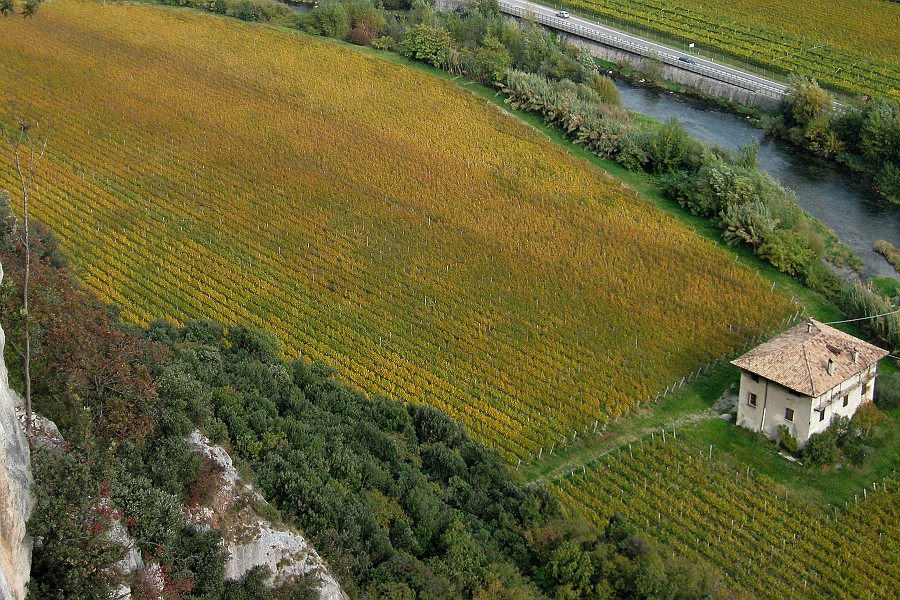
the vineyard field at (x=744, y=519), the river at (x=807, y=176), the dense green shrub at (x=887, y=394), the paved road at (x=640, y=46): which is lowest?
the vineyard field at (x=744, y=519)

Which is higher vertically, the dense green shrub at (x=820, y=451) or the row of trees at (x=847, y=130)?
the row of trees at (x=847, y=130)

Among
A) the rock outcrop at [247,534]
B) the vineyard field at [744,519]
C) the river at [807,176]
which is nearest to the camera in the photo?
the rock outcrop at [247,534]

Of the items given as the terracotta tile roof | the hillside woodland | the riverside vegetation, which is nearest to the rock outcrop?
the hillside woodland

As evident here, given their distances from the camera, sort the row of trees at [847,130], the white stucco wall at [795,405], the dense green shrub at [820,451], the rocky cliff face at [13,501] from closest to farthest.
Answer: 1. the rocky cliff face at [13,501]
2. the dense green shrub at [820,451]
3. the white stucco wall at [795,405]
4. the row of trees at [847,130]

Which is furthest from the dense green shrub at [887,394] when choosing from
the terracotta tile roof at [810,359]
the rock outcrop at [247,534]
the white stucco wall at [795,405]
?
the rock outcrop at [247,534]

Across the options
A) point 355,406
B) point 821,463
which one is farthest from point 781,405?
point 355,406

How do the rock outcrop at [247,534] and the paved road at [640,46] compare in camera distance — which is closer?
the rock outcrop at [247,534]

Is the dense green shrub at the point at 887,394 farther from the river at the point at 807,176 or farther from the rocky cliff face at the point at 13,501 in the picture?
the rocky cliff face at the point at 13,501
